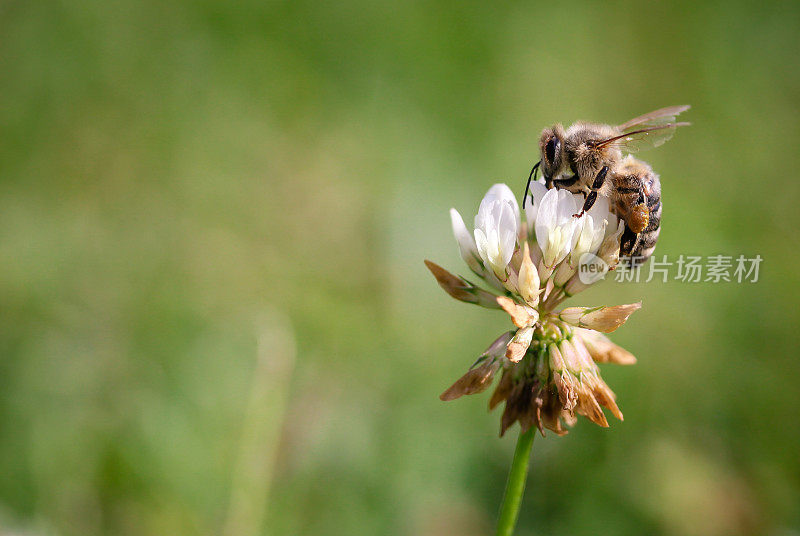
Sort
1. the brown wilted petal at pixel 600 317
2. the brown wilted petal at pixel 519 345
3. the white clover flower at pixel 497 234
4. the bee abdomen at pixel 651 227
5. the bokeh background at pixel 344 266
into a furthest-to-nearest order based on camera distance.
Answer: the bokeh background at pixel 344 266 → the bee abdomen at pixel 651 227 → the white clover flower at pixel 497 234 → the brown wilted petal at pixel 600 317 → the brown wilted petal at pixel 519 345

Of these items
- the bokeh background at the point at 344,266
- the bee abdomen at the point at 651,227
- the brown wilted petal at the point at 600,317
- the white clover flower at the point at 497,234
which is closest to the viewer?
the brown wilted petal at the point at 600,317

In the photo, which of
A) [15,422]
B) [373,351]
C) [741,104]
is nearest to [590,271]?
[373,351]

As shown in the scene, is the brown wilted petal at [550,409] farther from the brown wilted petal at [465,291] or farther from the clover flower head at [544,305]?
the brown wilted petal at [465,291]

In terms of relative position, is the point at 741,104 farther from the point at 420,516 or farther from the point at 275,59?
the point at 420,516

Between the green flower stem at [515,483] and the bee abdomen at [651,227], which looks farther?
the bee abdomen at [651,227]

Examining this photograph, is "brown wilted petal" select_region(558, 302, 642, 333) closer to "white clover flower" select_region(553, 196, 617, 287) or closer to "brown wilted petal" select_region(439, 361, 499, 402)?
"white clover flower" select_region(553, 196, 617, 287)

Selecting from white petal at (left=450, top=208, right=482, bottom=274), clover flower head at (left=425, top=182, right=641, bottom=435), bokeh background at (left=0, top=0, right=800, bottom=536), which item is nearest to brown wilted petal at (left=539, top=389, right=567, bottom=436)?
clover flower head at (left=425, top=182, right=641, bottom=435)

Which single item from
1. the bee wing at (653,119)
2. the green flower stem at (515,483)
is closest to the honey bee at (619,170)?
the bee wing at (653,119)
